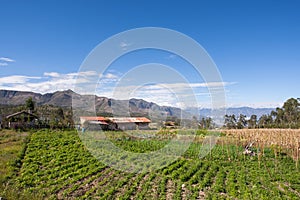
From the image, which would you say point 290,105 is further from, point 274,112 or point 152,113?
point 152,113

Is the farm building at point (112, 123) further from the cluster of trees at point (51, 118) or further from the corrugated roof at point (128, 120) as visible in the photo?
the cluster of trees at point (51, 118)

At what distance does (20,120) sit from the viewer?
39594mm

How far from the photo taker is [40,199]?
8062 millimetres

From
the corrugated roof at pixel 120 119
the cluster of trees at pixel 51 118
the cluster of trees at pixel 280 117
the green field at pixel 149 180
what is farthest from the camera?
the cluster of trees at pixel 280 117

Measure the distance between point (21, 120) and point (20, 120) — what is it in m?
0.14

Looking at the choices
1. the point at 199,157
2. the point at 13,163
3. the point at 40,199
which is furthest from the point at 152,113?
Answer: the point at 40,199

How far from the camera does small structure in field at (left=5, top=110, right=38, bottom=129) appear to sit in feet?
120

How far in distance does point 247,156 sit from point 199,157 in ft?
9.82

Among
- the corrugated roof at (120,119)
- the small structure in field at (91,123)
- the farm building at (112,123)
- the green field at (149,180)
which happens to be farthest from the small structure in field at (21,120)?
the green field at (149,180)

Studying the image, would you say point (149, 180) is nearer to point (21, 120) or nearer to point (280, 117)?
point (21, 120)

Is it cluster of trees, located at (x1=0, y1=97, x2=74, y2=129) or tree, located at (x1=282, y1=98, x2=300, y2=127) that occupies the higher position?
tree, located at (x1=282, y1=98, x2=300, y2=127)

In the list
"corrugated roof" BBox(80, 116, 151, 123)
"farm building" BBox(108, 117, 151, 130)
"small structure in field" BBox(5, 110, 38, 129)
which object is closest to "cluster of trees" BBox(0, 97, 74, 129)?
"small structure in field" BBox(5, 110, 38, 129)

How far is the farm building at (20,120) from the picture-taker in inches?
1438

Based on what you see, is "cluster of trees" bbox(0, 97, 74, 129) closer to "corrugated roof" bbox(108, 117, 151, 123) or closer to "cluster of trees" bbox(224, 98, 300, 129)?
"corrugated roof" bbox(108, 117, 151, 123)
